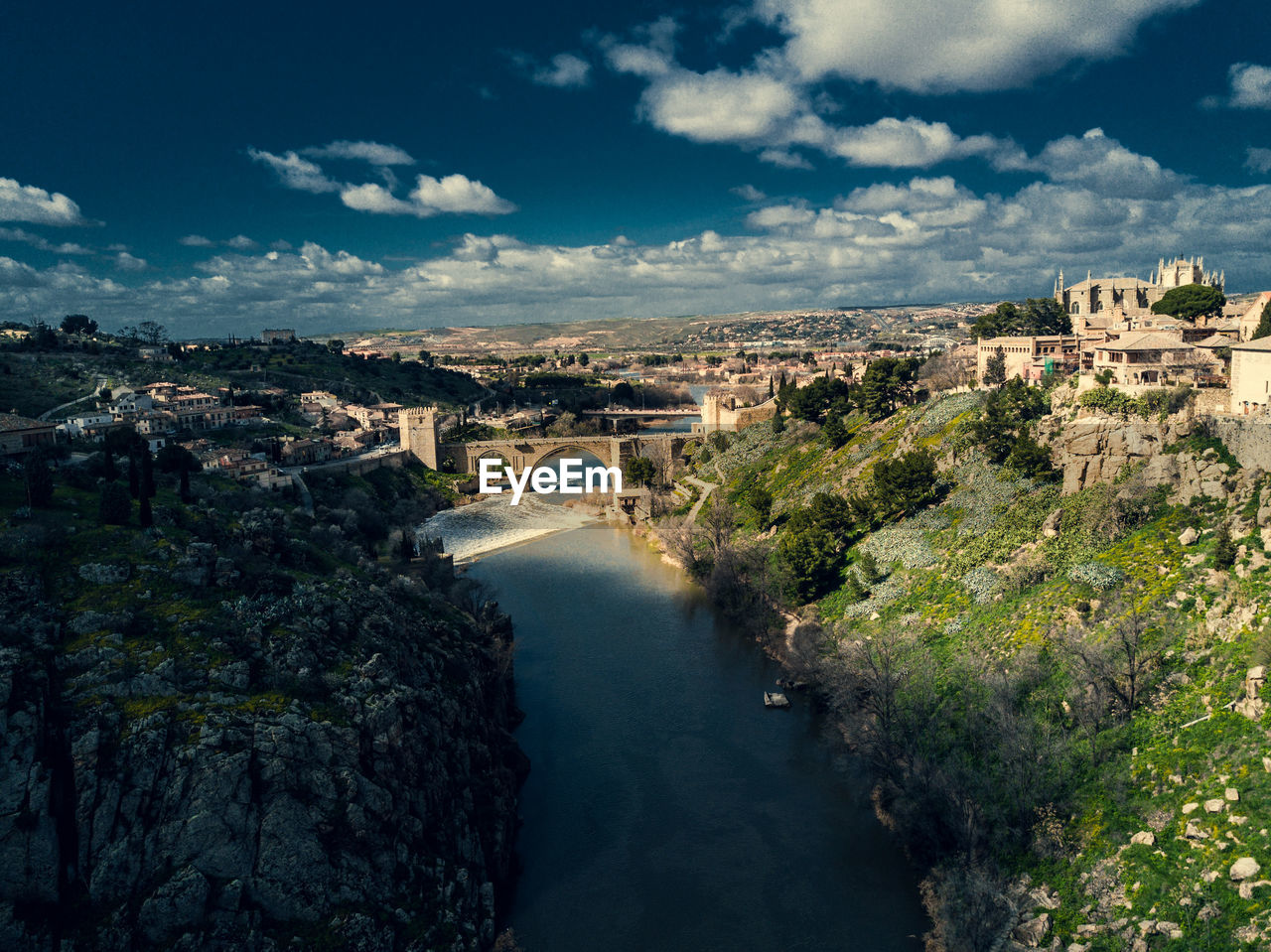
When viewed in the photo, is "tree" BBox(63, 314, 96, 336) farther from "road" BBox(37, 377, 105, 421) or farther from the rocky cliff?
the rocky cliff

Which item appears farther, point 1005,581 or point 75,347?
point 75,347

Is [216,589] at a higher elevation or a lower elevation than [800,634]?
higher

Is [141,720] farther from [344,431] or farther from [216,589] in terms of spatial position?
[344,431]

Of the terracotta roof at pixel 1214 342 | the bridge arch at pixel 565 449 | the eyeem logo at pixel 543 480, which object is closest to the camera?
the terracotta roof at pixel 1214 342

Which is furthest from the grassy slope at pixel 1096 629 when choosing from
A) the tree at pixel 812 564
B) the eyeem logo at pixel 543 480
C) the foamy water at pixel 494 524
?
the eyeem logo at pixel 543 480

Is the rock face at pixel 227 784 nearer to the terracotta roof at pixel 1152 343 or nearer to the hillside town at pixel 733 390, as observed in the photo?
the hillside town at pixel 733 390

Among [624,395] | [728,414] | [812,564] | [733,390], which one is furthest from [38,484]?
[624,395]

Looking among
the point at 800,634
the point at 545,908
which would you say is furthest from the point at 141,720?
the point at 800,634
